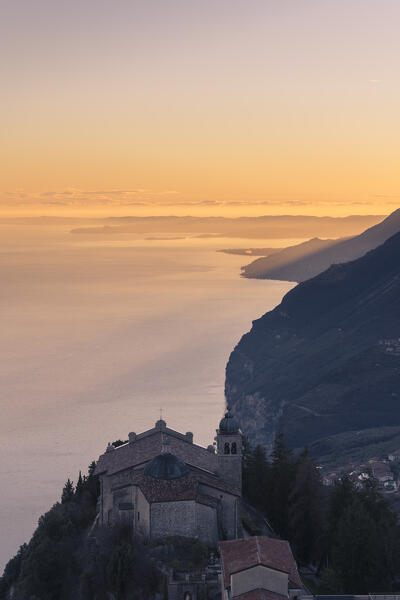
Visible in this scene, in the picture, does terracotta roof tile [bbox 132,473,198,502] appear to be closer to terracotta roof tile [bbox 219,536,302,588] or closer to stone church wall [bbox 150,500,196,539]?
stone church wall [bbox 150,500,196,539]

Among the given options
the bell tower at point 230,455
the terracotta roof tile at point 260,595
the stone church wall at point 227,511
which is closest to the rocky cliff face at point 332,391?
the bell tower at point 230,455

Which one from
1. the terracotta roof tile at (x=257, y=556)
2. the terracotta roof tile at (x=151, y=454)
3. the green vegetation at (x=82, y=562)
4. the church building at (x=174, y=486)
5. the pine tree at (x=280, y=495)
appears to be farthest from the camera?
the pine tree at (x=280, y=495)

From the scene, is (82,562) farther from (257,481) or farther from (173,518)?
(257,481)

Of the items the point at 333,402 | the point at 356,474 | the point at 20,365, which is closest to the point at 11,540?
the point at 356,474

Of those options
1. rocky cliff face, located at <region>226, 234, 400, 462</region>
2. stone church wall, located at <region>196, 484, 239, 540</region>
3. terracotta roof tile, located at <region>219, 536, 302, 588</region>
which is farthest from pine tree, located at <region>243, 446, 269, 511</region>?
rocky cliff face, located at <region>226, 234, 400, 462</region>

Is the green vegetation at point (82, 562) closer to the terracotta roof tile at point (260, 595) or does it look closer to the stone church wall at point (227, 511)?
the stone church wall at point (227, 511)
